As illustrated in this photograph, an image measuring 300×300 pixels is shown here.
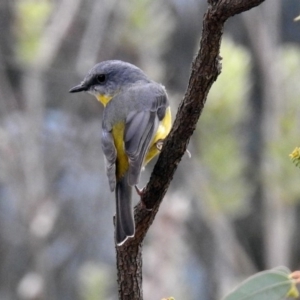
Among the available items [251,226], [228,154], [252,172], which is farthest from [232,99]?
[251,226]

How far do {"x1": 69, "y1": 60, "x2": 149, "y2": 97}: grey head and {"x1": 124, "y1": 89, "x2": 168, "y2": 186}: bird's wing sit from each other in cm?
26

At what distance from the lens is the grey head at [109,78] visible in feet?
9.82

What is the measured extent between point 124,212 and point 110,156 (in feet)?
1.22

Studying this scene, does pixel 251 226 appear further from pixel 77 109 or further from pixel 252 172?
pixel 77 109

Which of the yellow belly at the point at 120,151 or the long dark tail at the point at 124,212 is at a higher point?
the yellow belly at the point at 120,151

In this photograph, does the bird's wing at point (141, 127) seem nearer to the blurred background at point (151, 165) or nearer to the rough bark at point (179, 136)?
the rough bark at point (179, 136)

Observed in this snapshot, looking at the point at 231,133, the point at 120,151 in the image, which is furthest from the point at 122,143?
the point at 231,133

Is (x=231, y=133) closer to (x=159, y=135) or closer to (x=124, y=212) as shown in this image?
(x=159, y=135)

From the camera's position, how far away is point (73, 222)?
5594 mm

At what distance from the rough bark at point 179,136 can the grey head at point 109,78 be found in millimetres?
1112

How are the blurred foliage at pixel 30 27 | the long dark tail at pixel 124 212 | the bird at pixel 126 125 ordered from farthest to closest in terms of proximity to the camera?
1. the blurred foliage at pixel 30 27
2. the bird at pixel 126 125
3. the long dark tail at pixel 124 212

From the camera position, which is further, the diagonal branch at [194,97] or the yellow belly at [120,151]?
the yellow belly at [120,151]

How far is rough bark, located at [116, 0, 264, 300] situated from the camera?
4.93 ft

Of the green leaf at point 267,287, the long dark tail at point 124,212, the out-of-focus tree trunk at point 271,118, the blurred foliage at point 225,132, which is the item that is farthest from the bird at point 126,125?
the out-of-focus tree trunk at point 271,118
